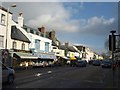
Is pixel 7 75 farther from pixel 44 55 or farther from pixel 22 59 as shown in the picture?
pixel 44 55

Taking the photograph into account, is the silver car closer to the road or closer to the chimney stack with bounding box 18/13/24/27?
the road

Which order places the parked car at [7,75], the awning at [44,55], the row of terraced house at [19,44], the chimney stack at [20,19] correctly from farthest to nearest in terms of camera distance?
the chimney stack at [20,19], the awning at [44,55], the row of terraced house at [19,44], the parked car at [7,75]

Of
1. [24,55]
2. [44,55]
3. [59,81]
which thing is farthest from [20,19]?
[59,81]

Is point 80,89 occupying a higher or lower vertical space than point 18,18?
lower

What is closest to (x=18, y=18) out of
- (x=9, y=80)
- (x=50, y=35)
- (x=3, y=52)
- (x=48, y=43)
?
(x=48, y=43)

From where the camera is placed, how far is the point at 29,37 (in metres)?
58.2

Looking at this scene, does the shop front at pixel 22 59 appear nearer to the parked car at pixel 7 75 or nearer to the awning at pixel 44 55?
the awning at pixel 44 55

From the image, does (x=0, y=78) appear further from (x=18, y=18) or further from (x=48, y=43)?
(x=48, y=43)

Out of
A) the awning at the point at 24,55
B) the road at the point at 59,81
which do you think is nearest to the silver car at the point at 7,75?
the road at the point at 59,81

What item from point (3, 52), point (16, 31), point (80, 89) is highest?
point (16, 31)

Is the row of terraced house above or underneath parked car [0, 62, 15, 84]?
above

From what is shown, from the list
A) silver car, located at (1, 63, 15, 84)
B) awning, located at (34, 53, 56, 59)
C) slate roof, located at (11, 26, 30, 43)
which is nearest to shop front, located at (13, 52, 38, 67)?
slate roof, located at (11, 26, 30, 43)

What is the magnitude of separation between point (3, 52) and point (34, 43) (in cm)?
1693

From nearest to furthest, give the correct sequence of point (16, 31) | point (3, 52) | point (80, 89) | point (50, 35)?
point (80, 89), point (3, 52), point (16, 31), point (50, 35)
